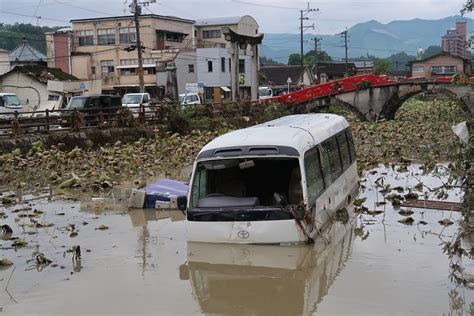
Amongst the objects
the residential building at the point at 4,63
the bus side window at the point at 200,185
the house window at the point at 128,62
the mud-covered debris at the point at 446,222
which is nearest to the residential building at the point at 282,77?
the house window at the point at 128,62

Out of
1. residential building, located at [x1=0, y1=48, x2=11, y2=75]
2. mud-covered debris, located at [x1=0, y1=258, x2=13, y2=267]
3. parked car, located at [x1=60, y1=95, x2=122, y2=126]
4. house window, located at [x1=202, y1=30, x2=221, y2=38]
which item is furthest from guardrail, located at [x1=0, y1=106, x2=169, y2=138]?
house window, located at [x1=202, y1=30, x2=221, y2=38]

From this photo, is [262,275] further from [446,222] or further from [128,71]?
[128,71]

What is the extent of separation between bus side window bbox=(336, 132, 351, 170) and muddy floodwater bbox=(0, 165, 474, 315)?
5.27ft

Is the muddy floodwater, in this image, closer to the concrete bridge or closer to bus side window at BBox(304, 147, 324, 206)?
bus side window at BBox(304, 147, 324, 206)

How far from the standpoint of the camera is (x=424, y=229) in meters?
11.3

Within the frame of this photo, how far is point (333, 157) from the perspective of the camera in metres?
12.3

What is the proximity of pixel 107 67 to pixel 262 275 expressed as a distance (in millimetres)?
58021

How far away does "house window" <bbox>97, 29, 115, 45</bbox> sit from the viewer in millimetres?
64188

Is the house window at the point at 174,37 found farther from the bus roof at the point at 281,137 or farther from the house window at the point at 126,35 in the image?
the bus roof at the point at 281,137

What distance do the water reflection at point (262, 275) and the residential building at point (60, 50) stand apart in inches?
2296

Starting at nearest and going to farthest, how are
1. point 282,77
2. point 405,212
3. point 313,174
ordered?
point 313,174, point 405,212, point 282,77

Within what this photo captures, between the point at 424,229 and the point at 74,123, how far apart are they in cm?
1760

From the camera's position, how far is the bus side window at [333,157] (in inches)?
464

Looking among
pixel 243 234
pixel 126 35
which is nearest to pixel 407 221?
pixel 243 234
